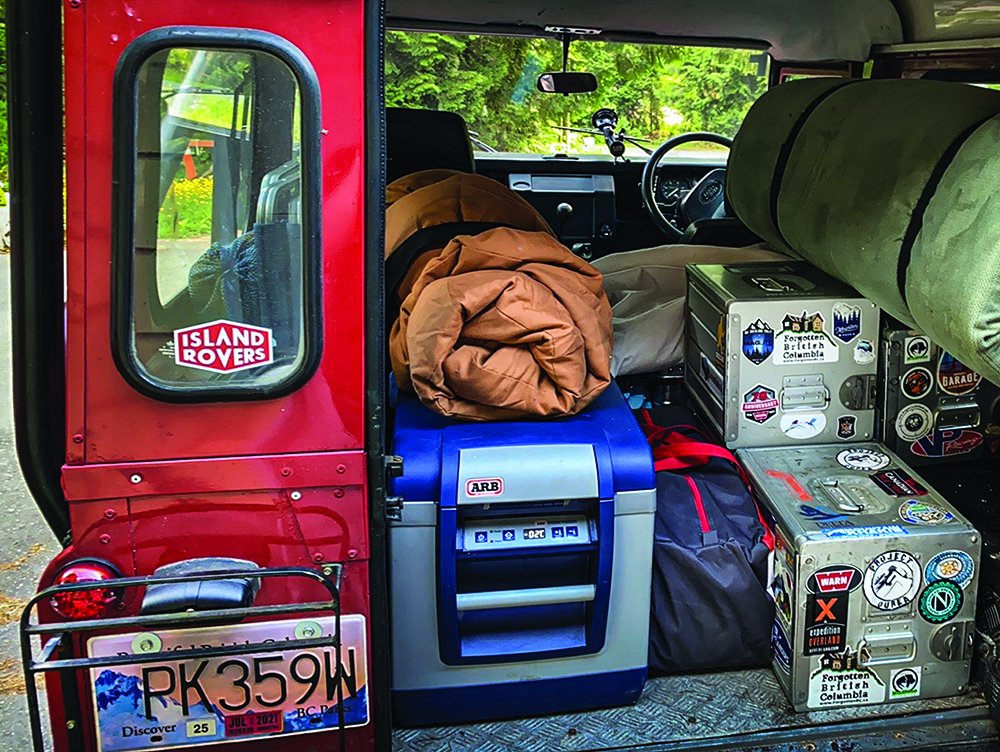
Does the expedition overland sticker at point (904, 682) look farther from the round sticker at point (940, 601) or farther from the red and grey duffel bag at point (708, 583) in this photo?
the red and grey duffel bag at point (708, 583)

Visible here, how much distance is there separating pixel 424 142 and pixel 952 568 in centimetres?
233

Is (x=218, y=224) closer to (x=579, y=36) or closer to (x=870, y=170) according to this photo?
(x=870, y=170)

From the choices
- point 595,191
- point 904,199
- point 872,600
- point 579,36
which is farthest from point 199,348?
point 595,191

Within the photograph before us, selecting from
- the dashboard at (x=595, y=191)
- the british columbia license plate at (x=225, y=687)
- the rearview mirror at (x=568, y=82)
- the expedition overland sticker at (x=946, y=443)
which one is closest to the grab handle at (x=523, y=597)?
the british columbia license plate at (x=225, y=687)

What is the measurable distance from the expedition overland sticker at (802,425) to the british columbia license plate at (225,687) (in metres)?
1.26

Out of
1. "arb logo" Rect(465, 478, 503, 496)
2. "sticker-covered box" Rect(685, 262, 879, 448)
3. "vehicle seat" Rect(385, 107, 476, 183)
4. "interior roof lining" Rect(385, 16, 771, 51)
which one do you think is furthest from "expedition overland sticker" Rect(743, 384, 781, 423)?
"interior roof lining" Rect(385, 16, 771, 51)

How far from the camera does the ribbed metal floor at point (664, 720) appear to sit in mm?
1944

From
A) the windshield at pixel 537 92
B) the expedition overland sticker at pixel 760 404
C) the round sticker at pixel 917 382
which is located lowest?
the expedition overland sticker at pixel 760 404

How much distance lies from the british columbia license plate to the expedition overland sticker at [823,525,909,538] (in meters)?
1.02

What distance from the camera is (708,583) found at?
2.15m

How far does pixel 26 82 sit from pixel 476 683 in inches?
53.4

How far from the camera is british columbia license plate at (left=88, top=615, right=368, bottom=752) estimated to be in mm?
1591

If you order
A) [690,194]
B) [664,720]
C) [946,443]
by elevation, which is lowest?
[664,720]

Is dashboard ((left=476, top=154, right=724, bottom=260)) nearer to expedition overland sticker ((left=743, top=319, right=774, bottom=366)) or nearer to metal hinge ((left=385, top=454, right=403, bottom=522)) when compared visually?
expedition overland sticker ((left=743, top=319, right=774, bottom=366))
